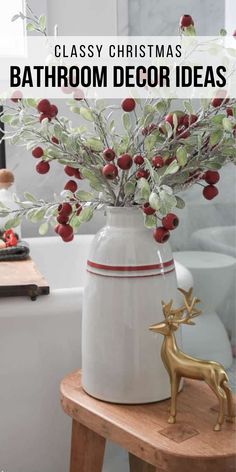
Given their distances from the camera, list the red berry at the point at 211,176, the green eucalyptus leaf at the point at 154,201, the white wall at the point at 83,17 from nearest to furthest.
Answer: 1. the green eucalyptus leaf at the point at 154,201
2. the red berry at the point at 211,176
3. the white wall at the point at 83,17

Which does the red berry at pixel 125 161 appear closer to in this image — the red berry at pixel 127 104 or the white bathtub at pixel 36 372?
the red berry at pixel 127 104

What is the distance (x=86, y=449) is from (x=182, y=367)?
331 millimetres

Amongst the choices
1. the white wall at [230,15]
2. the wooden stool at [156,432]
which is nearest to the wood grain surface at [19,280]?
the wooden stool at [156,432]

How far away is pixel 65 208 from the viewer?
1336 millimetres

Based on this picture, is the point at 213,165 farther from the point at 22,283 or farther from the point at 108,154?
the point at 22,283

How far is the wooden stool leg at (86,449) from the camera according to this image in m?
1.46

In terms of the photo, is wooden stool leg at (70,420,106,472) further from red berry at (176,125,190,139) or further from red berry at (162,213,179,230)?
red berry at (176,125,190,139)

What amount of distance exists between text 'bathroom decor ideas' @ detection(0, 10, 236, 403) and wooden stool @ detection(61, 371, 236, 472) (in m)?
0.04

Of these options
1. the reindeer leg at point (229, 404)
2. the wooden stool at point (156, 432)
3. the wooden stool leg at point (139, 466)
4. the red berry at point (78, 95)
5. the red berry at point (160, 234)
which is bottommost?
the wooden stool leg at point (139, 466)

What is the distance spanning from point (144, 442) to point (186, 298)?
28 centimetres

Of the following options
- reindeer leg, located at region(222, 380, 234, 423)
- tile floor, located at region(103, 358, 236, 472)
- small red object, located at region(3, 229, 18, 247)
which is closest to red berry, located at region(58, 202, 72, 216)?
reindeer leg, located at region(222, 380, 234, 423)

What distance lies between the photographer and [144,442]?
124 cm

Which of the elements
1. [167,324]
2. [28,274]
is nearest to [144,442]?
[167,324]

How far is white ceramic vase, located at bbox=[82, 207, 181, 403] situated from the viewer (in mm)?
1354
